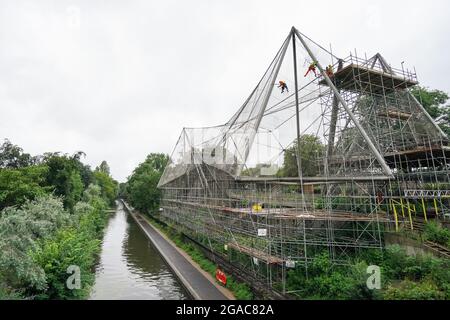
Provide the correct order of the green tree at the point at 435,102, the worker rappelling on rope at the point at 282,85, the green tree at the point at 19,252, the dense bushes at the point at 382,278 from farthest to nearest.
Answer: the green tree at the point at 435,102 < the worker rappelling on rope at the point at 282,85 < the green tree at the point at 19,252 < the dense bushes at the point at 382,278

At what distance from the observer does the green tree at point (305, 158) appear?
1341 centimetres

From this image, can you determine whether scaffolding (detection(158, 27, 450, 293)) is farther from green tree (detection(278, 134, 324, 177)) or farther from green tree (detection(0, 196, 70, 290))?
green tree (detection(0, 196, 70, 290))

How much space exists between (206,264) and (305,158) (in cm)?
823

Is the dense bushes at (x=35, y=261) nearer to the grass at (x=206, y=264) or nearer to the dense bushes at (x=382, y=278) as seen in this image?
the grass at (x=206, y=264)

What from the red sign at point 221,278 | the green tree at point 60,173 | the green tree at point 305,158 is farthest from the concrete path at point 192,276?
the green tree at point 60,173

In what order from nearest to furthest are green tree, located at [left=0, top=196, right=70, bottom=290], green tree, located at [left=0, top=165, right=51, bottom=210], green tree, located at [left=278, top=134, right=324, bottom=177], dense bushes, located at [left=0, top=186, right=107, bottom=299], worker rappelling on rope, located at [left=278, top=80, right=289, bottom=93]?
green tree, located at [left=0, top=196, right=70, bottom=290] → dense bushes, located at [left=0, top=186, right=107, bottom=299] → green tree, located at [left=278, top=134, right=324, bottom=177] → worker rappelling on rope, located at [left=278, top=80, right=289, bottom=93] → green tree, located at [left=0, top=165, right=51, bottom=210]

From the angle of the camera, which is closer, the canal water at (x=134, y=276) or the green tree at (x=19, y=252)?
the green tree at (x=19, y=252)

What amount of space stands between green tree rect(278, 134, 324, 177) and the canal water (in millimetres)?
7653

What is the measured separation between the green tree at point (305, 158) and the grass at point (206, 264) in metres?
5.47

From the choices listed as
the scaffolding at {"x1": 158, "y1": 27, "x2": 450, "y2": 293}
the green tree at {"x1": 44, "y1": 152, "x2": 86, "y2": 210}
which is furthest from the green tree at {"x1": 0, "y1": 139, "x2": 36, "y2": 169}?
the scaffolding at {"x1": 158, "y1": 27, "x2": 450, "y2": 293}

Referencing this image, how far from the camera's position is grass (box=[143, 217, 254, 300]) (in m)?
11.2
